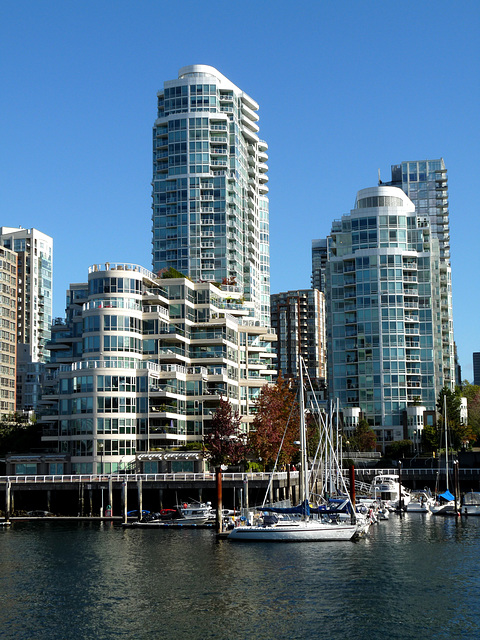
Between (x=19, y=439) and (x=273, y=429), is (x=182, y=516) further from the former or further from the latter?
(x=19, y=439)

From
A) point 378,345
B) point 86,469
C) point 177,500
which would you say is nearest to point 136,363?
point 86,469

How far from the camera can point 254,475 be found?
114688mm

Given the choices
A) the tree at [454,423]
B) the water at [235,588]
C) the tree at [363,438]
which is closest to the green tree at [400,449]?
the tree at [363,438]

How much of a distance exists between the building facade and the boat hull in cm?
→ 4530

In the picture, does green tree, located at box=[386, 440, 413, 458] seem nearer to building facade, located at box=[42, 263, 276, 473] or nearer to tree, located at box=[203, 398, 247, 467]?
building facade, located at box=[42, 263, 276, 473]

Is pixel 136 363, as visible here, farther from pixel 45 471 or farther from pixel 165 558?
pixel 165 558

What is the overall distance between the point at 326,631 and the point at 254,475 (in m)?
63.5

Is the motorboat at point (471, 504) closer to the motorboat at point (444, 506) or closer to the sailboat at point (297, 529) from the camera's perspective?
the motorboat at point (444, 506)

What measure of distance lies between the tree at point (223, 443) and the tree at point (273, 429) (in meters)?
2.44

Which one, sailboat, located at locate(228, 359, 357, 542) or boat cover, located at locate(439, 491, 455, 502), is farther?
boat cover, located at locate(439, 491, 455, 502)

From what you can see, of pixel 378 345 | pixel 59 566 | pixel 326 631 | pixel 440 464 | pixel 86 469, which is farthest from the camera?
pixel 378 345

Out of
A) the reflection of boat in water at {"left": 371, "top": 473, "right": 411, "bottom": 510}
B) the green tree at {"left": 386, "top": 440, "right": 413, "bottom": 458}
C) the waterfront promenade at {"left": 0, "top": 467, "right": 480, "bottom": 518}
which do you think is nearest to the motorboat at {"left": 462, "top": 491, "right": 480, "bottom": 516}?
the reflection of boat in water at {"left": 371, "top": 473, "right": 411, "bottom": 510}

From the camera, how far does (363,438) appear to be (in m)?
185

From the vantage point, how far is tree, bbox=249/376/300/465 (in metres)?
128
